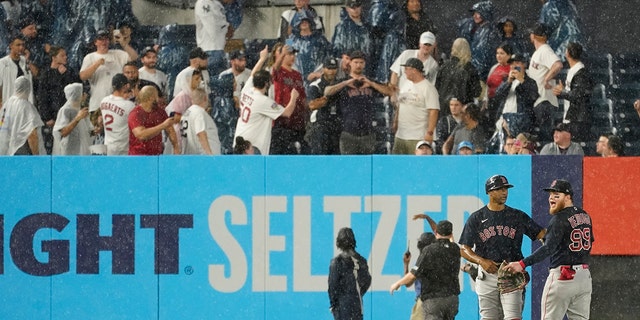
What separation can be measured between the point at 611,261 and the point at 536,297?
93cm

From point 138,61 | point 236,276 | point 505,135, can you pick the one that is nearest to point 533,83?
point 505,135

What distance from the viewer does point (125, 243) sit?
17453 millimetres

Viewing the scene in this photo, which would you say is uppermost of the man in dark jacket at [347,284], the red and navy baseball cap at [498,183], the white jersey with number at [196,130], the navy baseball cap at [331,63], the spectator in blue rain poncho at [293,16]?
the spectator in blue rain poncho at [293,16]

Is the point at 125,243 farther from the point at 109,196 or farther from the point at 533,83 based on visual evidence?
the point at 533,83

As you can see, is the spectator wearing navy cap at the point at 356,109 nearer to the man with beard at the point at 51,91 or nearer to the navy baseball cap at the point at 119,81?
the navy baseball cap at the point at 119,81

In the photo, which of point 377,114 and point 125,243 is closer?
point 125,243

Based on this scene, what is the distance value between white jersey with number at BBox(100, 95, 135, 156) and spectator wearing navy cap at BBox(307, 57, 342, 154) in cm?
223

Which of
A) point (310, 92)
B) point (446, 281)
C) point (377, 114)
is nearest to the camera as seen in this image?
point (446, 281)

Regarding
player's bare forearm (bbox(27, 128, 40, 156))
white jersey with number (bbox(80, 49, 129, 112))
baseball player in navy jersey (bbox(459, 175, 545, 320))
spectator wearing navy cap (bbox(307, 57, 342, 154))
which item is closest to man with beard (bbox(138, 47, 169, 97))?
white jersey with number (bbox(80, 49, 129, 112))

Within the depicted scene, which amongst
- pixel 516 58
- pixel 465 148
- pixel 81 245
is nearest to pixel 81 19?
pixel 81 245

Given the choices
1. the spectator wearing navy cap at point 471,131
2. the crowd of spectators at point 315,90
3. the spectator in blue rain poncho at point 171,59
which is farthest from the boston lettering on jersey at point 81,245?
the spectator in blue rain poncho at point 171,59

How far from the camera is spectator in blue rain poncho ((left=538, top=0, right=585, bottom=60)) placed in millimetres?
21000

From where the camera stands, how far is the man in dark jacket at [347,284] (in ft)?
50.7

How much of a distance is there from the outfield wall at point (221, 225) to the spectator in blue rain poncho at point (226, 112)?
113 inches
